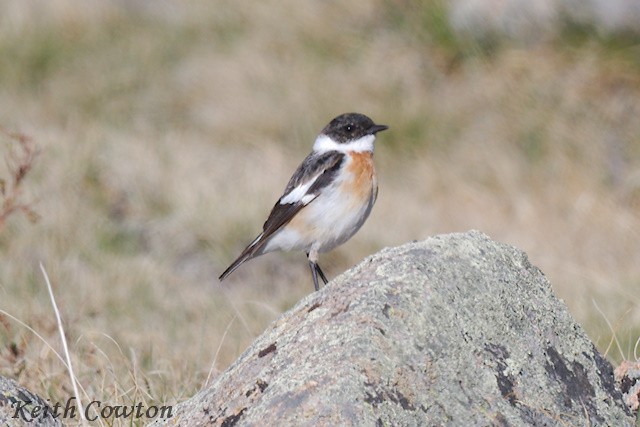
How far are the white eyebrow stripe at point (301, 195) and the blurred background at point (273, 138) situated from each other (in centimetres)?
81

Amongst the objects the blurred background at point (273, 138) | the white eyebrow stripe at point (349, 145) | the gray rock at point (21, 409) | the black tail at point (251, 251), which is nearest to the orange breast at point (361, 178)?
the white eyebrow stripe at point (349, 145)

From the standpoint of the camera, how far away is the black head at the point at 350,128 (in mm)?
6309

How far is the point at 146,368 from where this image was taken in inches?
235

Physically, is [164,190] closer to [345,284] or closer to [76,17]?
[76,17]

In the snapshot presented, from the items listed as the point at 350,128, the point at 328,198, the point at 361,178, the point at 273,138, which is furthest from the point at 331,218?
the point at 273,138

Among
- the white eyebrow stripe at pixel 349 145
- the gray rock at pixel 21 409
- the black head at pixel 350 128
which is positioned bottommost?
the gray rock at pixel 21 409

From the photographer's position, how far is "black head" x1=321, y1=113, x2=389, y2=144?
6.31 metres

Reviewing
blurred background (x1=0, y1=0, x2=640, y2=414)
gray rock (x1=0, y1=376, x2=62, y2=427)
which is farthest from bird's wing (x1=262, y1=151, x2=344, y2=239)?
gray rock (x1=0, y1=376, x2=62, y2=427)

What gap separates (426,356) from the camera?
3412 millimetres

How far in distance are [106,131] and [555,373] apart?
316 inches

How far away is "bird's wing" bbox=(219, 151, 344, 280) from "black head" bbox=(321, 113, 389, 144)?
0.16m

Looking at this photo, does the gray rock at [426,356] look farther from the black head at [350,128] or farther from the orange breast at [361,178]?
the black head at [350,128]

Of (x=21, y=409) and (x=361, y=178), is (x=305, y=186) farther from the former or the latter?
(x=21, y=409)

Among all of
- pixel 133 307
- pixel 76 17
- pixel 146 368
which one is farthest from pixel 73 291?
pixel 76 17
